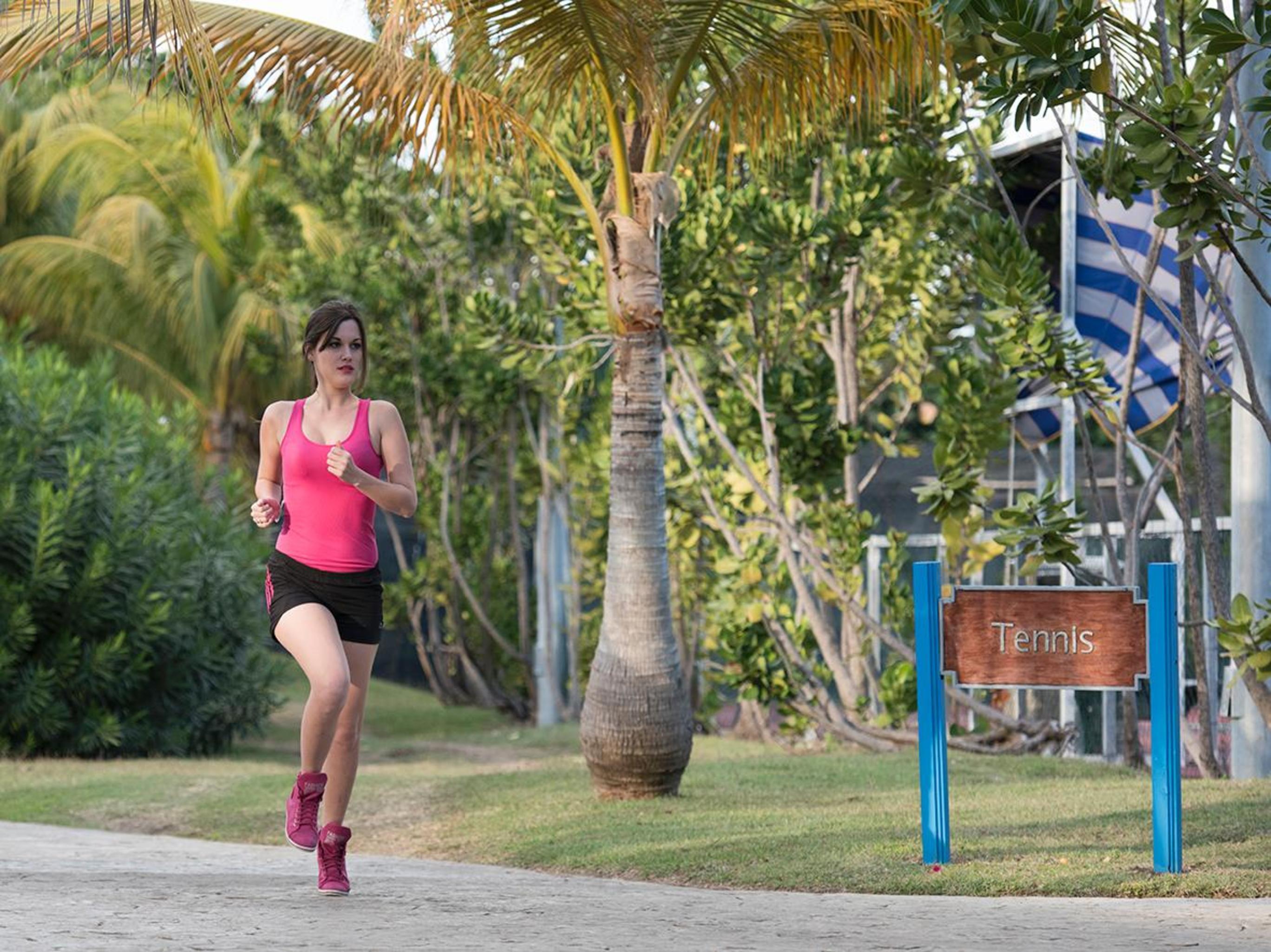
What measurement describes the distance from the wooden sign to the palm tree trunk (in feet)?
8.57

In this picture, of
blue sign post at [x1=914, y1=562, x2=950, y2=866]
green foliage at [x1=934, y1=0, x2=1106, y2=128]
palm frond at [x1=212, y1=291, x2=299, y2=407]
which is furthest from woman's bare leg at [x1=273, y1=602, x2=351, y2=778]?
palm frond at [x1=212, y1=291, x2=299, y2=407]

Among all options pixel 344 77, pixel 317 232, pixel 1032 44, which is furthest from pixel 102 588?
pixel 1032 44

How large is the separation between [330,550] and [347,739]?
0.60 meters

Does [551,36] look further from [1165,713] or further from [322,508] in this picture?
[1165,713]

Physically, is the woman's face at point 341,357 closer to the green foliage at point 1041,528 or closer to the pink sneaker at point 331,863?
the pink sneaker at point 331,863

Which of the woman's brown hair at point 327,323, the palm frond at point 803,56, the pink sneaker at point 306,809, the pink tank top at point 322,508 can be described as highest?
the palm frond at point 803,56

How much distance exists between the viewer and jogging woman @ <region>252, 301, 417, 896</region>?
5.07m

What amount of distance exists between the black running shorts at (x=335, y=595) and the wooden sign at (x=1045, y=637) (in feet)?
6.86

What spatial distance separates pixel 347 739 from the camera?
5258 mm

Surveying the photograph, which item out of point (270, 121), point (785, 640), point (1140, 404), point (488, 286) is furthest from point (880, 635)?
point (270, 121)

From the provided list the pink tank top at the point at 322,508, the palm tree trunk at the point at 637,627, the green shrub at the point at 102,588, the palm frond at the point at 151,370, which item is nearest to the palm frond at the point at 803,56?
the palm tree trunk at the point at 637,627

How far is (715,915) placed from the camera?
4.89 meters

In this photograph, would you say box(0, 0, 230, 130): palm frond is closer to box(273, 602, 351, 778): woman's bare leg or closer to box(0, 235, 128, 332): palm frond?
box(273, 602, 351, 778): woman's bare leg

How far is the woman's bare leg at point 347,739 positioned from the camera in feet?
17.1
